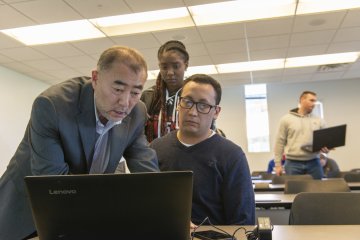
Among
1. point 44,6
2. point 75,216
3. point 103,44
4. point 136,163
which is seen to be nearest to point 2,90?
point 103,44

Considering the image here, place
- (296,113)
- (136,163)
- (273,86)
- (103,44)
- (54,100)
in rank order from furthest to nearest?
(273,86), (103,44), (296,113), (136,163), (54,100)

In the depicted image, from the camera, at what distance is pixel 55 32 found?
478 cm

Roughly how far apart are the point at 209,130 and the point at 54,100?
69 centimetres

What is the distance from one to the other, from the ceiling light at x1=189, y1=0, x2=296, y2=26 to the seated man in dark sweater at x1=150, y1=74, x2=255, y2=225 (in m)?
2.84

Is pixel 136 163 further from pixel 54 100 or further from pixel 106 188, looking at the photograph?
pixel 106 188

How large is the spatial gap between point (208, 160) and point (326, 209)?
0.62 metres

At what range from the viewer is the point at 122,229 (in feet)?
2.80

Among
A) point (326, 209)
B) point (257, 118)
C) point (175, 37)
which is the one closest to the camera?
point (326, 209)

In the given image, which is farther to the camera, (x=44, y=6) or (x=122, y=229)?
(x=44, y=6)

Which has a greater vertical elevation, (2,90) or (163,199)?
(2,90)

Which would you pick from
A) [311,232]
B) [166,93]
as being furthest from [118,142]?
[166,93]

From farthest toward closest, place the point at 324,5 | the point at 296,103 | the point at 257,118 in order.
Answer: the point at 257,118
the point at 296,103
the point at 324,5

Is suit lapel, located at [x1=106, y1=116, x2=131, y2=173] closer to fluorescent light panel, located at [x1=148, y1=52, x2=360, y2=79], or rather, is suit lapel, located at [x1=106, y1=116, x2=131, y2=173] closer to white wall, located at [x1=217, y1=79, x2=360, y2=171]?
fluorescent light panel, located at [x1=148, y1=52, x2=360, y2=79]

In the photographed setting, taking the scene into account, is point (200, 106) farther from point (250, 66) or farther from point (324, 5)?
point (250, 66)
